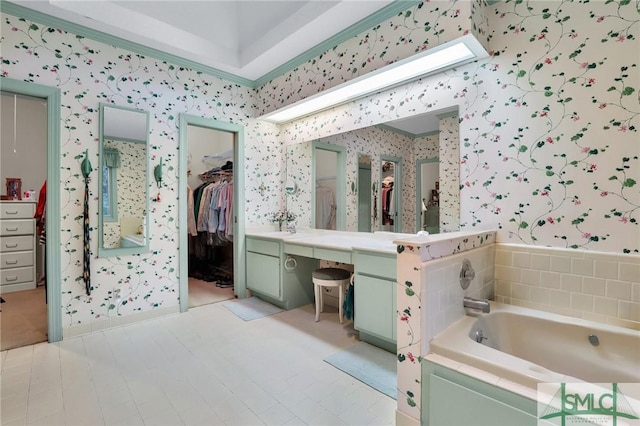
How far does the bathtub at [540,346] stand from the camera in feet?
3.89

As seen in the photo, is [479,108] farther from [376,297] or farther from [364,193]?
[376,297]

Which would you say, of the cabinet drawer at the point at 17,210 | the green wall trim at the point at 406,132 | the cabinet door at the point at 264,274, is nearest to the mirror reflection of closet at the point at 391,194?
the green wall trim at the point at 406,132

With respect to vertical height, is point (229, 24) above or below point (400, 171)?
above

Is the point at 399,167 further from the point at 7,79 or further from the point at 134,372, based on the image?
the point at 7,79

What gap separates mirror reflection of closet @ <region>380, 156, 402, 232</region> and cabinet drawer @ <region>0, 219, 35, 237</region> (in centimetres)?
469

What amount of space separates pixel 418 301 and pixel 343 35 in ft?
7.69

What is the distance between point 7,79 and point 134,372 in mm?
2413

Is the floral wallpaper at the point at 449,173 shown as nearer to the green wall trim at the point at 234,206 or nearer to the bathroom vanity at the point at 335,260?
the bathroom vanity at the point at 335,260

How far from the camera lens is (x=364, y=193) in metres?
3.05

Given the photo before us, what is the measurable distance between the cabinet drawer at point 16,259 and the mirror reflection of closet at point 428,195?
198 inches

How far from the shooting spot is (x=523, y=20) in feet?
6.18

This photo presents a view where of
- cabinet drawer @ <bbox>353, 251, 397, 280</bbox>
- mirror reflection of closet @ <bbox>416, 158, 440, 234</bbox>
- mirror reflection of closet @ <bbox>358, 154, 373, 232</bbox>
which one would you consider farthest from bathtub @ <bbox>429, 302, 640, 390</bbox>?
mirror reflection of closet @ <bbox>358, 154, 373, 232</bbox>

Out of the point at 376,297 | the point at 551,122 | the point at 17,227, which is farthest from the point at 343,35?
the point at 17,227

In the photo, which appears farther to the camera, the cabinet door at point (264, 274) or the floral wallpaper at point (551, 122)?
the cabinet door at point (264, 274)
